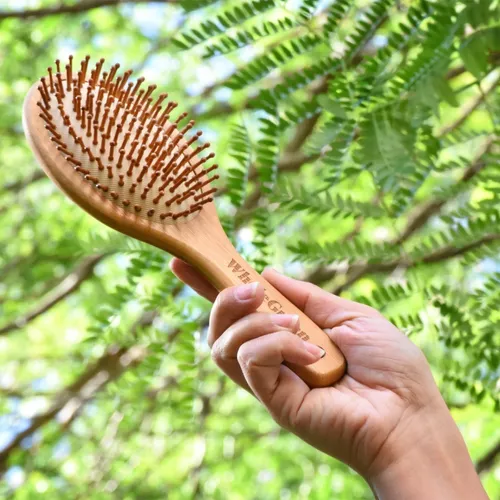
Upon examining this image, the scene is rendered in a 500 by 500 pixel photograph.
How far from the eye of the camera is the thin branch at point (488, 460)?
5.98 ft

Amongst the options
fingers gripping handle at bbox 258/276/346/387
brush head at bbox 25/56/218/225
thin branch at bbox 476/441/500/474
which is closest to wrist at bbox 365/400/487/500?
fingers gripping handle at bbox 258/276/346/387

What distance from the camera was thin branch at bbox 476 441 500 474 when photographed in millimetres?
1824

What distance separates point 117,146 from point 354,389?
17.9 inches

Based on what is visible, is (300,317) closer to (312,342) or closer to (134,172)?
(312,342)

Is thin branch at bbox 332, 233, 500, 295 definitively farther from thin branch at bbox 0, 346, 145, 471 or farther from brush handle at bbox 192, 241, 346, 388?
thin branch at bbox 0, 346, 145, 471

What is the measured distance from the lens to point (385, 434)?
35.7 inches

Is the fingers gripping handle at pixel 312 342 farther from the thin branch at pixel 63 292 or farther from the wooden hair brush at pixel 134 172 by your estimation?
the thin branch at pixel 63 292

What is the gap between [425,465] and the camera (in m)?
0.89

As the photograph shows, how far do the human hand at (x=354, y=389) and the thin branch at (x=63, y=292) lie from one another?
124cm

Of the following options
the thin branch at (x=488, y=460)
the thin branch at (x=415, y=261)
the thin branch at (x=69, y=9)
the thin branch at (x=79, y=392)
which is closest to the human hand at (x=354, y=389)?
the thin branch at (x=415, y=261)

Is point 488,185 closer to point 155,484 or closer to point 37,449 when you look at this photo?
point 37,449

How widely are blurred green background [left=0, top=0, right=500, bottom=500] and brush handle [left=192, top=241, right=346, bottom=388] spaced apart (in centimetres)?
16

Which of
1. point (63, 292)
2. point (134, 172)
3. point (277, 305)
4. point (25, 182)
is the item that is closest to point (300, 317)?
point (277, 305)

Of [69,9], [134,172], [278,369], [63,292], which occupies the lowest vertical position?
[63,292]
